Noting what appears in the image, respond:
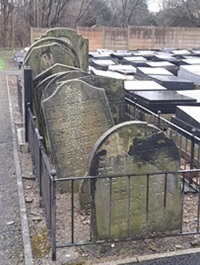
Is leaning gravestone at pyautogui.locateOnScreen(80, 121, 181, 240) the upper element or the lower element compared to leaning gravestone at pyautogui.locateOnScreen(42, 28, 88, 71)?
lower

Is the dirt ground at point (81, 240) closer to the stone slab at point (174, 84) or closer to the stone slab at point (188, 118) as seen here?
the stone slab at point (188, 118)

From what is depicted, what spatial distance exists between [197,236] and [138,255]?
694mm

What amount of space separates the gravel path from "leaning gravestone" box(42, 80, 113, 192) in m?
0.66

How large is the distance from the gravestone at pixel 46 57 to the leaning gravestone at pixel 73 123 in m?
2.38

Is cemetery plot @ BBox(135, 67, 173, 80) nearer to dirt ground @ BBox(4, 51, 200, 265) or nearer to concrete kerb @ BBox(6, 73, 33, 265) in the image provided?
concrete kerb @ BBox(6, 73, 33, 265)

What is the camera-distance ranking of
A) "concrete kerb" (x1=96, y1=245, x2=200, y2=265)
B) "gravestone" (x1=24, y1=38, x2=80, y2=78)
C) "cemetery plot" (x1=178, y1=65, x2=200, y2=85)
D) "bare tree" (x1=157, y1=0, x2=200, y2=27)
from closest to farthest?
1. "concrete kerb" (x1=96, y1=245, x2=200, y2=265)
2. "gravestone" (x1=24, y1=38, x2=80, y2=78)
3. "cemetery plot" (x1=178, y1=65, x2=200, y2=85)
4. "bare tree" (x1=157, y1=0, x2=200, y2=27)

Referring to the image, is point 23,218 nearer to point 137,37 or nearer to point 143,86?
point 143,86

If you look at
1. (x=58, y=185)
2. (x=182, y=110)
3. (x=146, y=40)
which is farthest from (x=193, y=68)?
(x=146, y=40)

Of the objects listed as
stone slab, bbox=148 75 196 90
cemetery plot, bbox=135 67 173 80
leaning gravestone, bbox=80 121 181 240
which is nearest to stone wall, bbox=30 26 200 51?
cemetery plot, bbox=135 67 173 80

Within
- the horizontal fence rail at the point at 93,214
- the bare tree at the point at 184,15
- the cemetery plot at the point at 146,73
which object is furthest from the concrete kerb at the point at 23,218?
the bare tree at the point at 184,15

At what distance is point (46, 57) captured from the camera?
7457mm

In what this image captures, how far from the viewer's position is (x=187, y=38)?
2805 centimetres

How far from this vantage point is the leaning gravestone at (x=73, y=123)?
16.1ft

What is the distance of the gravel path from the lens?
12.7 ft
